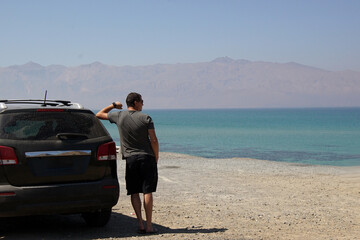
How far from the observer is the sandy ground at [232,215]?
7.12 m

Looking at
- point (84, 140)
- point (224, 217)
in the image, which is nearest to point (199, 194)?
point (224, 217)

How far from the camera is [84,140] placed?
6.57 meters

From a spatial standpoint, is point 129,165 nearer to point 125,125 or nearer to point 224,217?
point 125,125

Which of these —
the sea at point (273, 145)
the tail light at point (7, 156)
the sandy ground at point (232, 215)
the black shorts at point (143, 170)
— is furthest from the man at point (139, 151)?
the sea at point (273, 145)

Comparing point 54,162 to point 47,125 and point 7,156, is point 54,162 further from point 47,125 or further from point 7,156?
point 47,125

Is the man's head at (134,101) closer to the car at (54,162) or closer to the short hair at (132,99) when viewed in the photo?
the short hair at (132,99)

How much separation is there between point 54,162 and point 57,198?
16.9 inches

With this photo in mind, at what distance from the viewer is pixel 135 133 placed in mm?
7012

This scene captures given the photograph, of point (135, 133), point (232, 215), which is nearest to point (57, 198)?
point (135, 133)

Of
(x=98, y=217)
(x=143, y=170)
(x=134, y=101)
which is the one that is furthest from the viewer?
(x=98, y=217)

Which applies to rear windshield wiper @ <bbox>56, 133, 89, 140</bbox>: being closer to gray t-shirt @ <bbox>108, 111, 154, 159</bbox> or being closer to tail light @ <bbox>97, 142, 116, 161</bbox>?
tail light @ <bbox>97, 142, 116, 161</bbox>

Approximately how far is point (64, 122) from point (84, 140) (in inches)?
14.0

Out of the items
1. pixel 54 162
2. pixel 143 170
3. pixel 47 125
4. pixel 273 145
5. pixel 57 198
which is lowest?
pixel 273 145

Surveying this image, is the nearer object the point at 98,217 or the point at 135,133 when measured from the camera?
the point at 135,133
